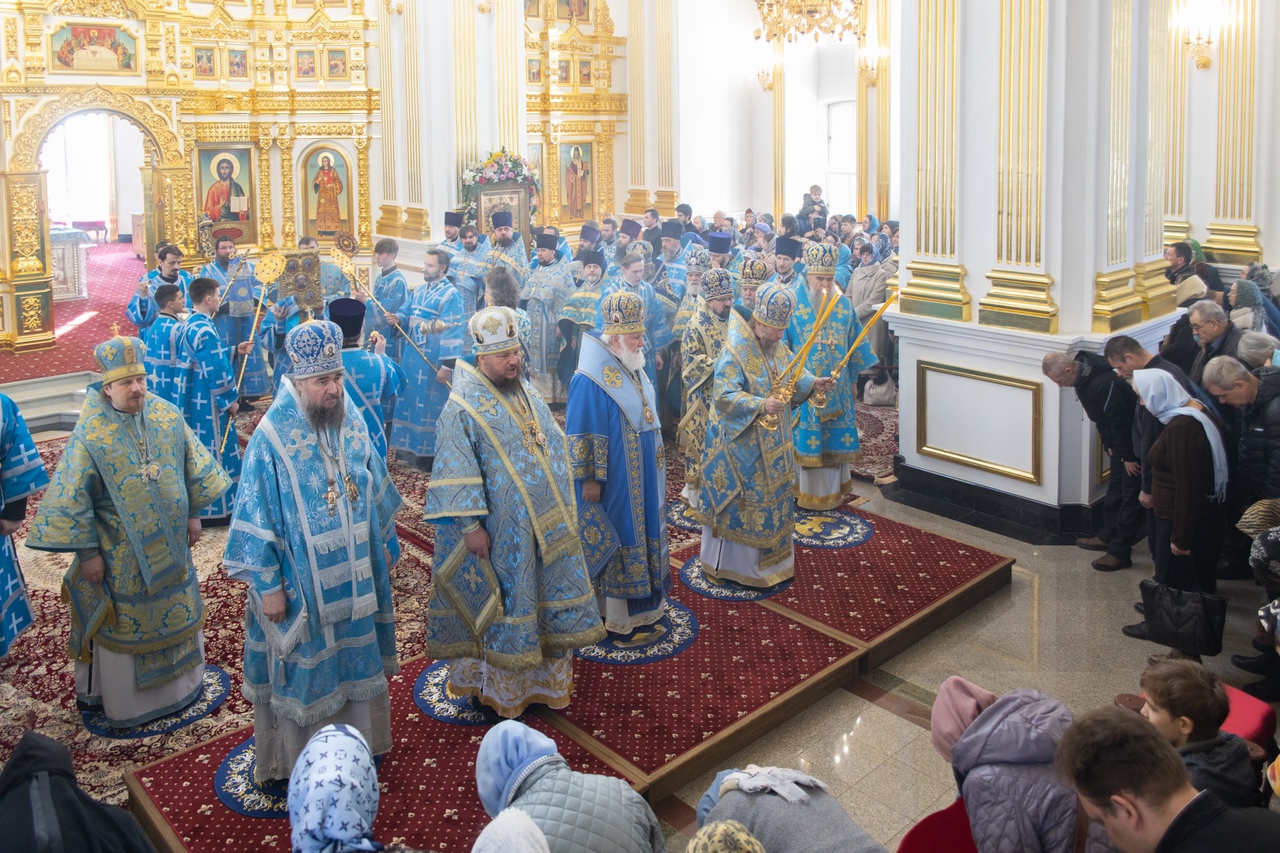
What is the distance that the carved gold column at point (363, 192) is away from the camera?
15.4m

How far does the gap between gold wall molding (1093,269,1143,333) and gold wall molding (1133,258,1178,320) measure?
0.51 ft

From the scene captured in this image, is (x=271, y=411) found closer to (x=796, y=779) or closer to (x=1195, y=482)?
(x=796, y=779)

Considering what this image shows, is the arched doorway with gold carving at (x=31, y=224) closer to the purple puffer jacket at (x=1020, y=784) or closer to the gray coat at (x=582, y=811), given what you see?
the gray coat at (x=582, y=811)

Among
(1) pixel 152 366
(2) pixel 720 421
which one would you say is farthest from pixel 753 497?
(1) pixel 152 366

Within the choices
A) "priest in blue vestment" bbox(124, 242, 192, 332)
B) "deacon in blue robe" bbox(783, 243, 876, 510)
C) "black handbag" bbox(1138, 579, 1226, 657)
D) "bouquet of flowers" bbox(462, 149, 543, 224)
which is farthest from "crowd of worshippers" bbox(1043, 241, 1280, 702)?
"bouquet of flowers" bbox(462, 149, 543, 224)

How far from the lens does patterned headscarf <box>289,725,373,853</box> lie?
7.86 feet

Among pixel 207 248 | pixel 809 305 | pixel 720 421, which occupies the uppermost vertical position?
pixel 207 248

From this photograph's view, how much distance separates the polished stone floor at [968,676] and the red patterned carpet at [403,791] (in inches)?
31.1

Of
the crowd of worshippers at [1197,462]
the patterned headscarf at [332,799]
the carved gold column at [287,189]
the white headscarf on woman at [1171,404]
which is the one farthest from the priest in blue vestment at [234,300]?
the patterned headscarf at [332,799]

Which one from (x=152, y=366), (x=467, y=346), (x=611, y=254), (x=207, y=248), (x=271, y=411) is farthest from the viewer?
(x=207, y=248)

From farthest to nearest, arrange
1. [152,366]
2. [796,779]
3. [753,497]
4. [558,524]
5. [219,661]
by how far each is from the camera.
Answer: [152,366] < [753,497] < [219,661] < [558,524] < [796,779]

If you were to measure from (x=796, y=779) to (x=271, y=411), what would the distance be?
8.37 feet

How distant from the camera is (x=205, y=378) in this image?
7539mm

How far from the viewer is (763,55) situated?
17.2 m
